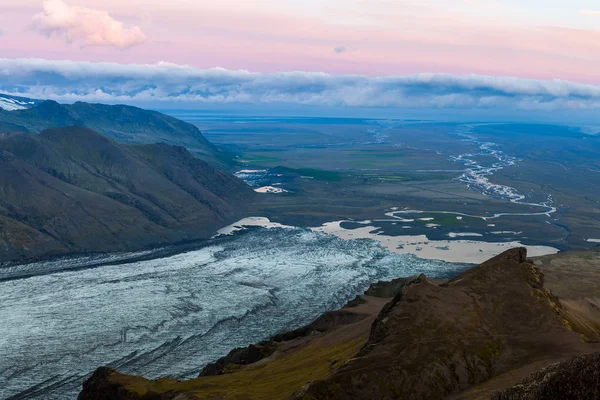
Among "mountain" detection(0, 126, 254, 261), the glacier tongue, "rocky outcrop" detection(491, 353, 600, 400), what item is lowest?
the glacier tongue

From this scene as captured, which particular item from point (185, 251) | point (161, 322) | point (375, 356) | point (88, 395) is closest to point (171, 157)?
point (185, 251)

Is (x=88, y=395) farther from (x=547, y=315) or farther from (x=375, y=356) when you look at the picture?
(x=547, y=315)

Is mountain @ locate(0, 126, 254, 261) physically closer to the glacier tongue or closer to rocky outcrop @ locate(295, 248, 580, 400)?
the glacier tongue

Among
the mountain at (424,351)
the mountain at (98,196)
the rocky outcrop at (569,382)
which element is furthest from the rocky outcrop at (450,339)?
the mountain at (98,196)

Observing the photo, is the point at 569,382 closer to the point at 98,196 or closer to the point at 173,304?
the point at 173,304

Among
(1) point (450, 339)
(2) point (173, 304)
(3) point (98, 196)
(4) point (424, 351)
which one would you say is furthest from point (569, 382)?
(3) point (98, 196)

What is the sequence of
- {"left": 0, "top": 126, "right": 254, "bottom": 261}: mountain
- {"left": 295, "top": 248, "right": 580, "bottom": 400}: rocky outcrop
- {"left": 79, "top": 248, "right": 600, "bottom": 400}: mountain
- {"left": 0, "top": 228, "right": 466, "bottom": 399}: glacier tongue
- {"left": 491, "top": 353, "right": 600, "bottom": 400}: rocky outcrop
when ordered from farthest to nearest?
{"left": 0, "top": 126, "right": 254, "bottom": 261}: mountain, {"left": 0, "top": 228, "right": 466, "bottom": 399}: glacier tongue, {"left": 79, "top": 248, "right": 600, "bottom": 400}: mountain, {"left": 295, "top": 248, "right": 580, "bottom": 400}: rocky outcrop, {"left": 491, "top": 353, "right": 600, "bottom": 400}: rocky outcrop

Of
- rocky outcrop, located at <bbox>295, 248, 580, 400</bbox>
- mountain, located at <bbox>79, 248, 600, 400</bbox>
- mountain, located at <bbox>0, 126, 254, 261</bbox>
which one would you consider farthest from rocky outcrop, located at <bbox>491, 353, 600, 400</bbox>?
mountain, located at <bbox>0, 126, 254, 261</bbox>
